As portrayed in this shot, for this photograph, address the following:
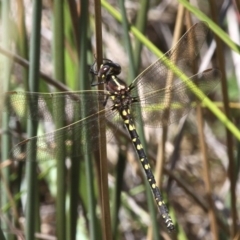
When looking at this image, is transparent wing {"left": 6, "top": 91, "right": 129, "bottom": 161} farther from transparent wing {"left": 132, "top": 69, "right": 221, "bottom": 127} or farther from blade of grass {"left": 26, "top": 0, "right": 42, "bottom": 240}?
transparent wing {"left": 132, "top": 69, "right": 221, "bottom": 127}

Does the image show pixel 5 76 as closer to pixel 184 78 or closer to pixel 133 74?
pixel 133 74

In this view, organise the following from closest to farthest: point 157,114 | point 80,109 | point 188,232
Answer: point 80,109 → point 157,114 → point 188,232

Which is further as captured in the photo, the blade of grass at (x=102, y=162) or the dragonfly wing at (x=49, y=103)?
the dragonfly wing at (x=49, y=103)

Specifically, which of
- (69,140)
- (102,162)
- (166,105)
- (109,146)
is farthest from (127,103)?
(109,146)

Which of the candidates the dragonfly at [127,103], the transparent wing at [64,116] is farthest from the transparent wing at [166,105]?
the transparent wing at [64,116]

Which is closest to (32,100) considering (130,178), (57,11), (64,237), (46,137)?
(46,137)

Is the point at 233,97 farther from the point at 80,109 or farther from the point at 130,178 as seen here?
the point at 80,109

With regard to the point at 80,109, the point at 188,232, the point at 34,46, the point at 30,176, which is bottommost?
the point at 188,232

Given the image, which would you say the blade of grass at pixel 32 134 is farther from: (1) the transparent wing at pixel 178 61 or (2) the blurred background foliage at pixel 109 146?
(1) the transparent wing at pixel 178 61
